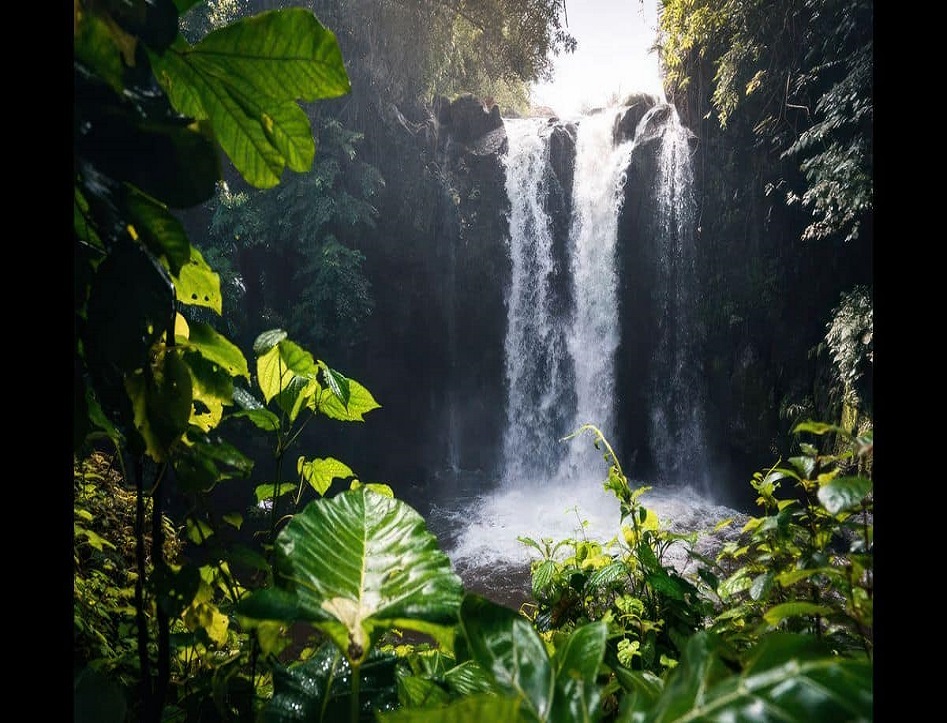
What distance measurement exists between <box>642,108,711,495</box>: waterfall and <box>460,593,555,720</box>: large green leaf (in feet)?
27.6

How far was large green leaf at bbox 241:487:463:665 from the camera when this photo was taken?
1.10 ft

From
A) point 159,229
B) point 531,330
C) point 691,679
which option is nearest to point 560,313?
point 531,330

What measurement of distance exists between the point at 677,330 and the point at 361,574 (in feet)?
28.2

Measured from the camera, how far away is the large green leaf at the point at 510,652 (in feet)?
1.02

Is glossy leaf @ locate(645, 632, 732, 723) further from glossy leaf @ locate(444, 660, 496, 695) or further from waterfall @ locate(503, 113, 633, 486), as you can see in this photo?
waterfall @ locate(503, 113, 633, 486)

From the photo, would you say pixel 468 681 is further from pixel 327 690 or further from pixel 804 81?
pixel 804 81

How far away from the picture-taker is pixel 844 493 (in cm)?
39

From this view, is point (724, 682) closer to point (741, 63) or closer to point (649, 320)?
point (741, 63)

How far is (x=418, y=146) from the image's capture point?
28.5 feet

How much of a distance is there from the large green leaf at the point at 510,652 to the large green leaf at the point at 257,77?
1.51ft

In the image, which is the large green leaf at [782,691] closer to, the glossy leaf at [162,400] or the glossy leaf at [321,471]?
the glossy leaf at [162,400]

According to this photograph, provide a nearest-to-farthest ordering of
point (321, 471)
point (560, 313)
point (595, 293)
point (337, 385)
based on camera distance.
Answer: point (337, 385) → point (321, 471) → point (595, 293) → point (560, 313)

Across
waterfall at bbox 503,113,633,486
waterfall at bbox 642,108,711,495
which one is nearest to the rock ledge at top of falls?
waterfall at bbox 503,113,633,486
